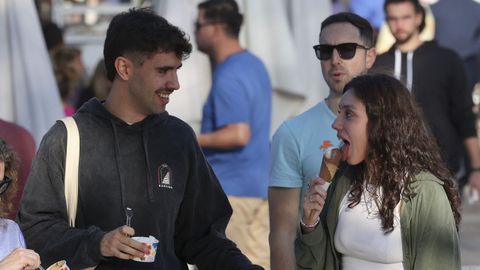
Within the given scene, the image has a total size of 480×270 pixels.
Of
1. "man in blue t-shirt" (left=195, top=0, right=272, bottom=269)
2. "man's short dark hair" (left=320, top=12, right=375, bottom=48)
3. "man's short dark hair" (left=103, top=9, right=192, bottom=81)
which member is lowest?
"man in blue t-shirt" (left=195, top=0, right=272, bottom=269)

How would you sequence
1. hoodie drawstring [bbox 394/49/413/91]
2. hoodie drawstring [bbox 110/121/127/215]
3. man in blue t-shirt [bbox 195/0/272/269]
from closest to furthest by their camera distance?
1. hoodie drawstring [bbox 110/121/127/215]
2. man in blue t-shirt [bbox 195/0/272/269]
3. hoodie drawstring [bbox 394/49/413/91]

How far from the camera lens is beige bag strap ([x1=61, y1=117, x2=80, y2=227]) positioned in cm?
442

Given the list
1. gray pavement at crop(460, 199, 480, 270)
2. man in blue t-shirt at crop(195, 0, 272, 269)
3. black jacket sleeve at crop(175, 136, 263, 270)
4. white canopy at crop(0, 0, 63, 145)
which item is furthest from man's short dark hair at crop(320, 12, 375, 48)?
gray pavement at crop(460, 199, 480, 270)

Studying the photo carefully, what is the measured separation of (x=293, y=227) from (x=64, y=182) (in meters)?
1.36

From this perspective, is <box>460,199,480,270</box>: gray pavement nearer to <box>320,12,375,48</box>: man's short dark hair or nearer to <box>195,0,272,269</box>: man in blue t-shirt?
<box>195,0,272,269</box>: man in blue t-shirt

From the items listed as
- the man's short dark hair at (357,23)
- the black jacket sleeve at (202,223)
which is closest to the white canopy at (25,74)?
the man's short dark hair at (357,23)

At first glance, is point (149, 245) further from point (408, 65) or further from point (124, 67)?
point (408, 65)

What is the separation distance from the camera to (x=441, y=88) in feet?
26.6

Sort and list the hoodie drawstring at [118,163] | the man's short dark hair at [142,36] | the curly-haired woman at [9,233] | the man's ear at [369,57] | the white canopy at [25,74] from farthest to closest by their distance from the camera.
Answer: the white canopy at [25,74] → the man's ear at [369,57] → the man's short dark hair at [142,36] → the hoodie drawstring at [118,163] → the curly-haired woman at [9,233]

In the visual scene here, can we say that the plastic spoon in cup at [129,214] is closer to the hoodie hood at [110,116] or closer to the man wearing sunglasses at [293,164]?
the hoodie hood at [110,116]

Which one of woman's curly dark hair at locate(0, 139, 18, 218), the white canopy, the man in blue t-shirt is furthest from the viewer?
the white canopy

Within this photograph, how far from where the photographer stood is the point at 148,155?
4.55 meters

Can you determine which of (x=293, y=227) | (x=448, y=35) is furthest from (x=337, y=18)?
(x=448, y=35)

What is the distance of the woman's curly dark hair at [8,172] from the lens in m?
4.23
